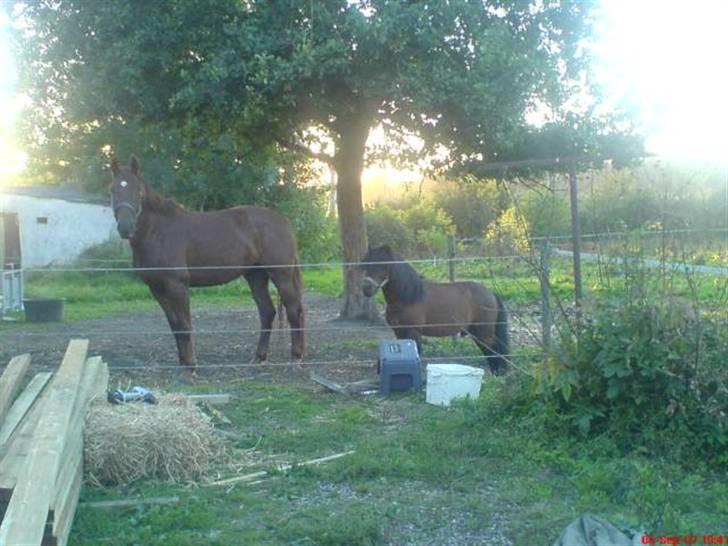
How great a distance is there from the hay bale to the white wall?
2307 cm

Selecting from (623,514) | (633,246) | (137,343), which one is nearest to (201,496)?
(623,514)

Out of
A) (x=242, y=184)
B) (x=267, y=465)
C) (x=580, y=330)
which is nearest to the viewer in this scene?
(x=267, y=465)

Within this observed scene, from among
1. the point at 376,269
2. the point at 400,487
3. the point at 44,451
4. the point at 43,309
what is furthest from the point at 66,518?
the point at 43,309

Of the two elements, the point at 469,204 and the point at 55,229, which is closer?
the point at 469,204

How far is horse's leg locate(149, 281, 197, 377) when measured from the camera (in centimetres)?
1007

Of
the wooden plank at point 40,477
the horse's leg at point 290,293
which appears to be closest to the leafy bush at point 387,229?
the horse's leg at point 290,293

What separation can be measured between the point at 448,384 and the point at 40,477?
Result: 4370mm

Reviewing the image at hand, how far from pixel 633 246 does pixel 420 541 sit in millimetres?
2990

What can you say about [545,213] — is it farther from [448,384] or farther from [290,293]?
[448,384]

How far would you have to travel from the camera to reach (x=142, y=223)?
33.3 feet

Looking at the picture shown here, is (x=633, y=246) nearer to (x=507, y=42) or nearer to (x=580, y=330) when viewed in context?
(x=580, y=330)

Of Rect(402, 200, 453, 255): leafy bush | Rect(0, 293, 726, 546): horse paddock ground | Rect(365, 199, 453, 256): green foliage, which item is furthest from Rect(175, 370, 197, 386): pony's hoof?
Rect(365, 199, 453, 256): green foliage

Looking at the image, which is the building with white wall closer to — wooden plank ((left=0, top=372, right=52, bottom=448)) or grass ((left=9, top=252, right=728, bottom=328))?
grass ((left=9, top=252, right=728, bottom=328))

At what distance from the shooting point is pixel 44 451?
14.7 ft
